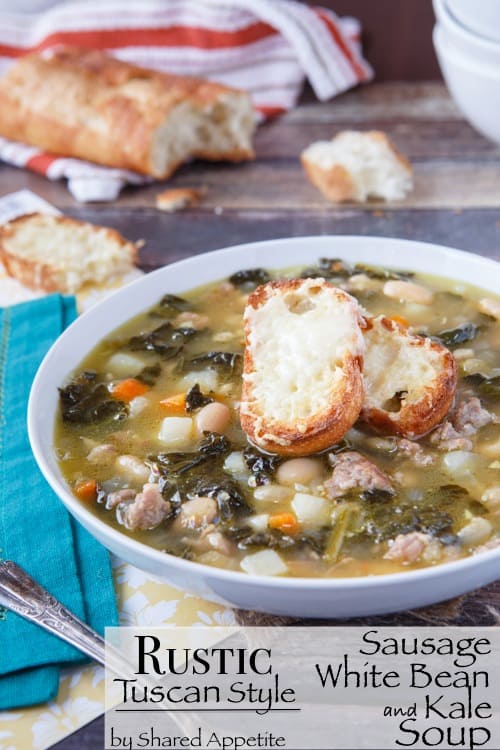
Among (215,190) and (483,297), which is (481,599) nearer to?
(483,297)

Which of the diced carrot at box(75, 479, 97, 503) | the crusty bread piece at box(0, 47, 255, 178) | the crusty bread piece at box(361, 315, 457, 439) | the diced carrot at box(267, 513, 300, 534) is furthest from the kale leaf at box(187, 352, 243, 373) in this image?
the crusty bread piece at box(0, 47, 255, 178)

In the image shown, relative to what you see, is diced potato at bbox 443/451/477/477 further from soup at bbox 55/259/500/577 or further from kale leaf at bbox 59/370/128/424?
kale leaf at bbox 59/370/128/424

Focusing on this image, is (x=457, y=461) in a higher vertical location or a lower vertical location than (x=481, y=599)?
higher

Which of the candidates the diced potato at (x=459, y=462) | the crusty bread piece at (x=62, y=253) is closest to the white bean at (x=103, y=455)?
the diced potato at (x=459, y=462)

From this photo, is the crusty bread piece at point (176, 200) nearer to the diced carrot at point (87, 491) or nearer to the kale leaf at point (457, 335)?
the kale leaf at point (457, 335)

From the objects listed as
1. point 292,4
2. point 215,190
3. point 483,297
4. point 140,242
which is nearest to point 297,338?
point 483,297

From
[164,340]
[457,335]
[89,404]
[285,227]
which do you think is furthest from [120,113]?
[457,335]

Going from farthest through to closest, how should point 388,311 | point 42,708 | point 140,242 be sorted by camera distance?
point 140,242 → point 388,311 → point 42,708
